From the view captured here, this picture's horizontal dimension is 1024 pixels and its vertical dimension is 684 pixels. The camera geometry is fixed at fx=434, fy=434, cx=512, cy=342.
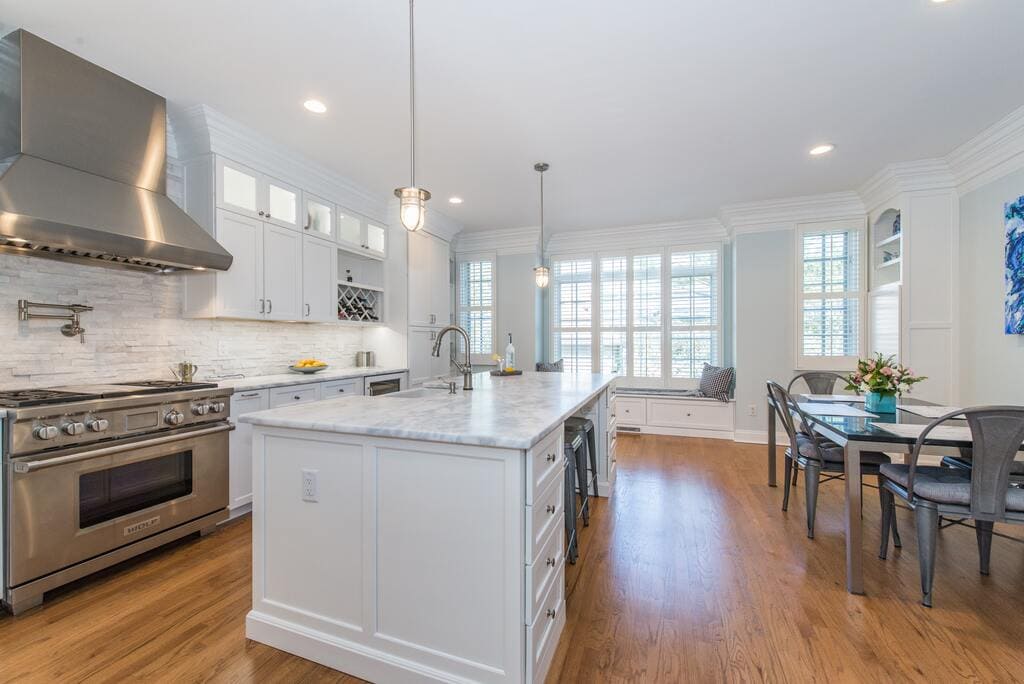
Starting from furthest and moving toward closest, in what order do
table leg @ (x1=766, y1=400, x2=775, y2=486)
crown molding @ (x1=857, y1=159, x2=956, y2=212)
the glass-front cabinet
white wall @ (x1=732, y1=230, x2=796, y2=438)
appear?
white wall @ (x1=732, y1=230, x2=796, y2=438)
the glass-front cabinet
crown molding @ (x1=857, y1=159, x2=956, y2=212)
table leg @ (x1=766, y1=400, x2=775, y2=486)

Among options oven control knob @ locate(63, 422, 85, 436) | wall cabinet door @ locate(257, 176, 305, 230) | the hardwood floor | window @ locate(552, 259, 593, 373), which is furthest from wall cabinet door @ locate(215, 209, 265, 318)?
window @ locate(552, 259, 593, 373)

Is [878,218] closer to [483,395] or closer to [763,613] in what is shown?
[763,613]

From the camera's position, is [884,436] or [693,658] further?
[884,436]

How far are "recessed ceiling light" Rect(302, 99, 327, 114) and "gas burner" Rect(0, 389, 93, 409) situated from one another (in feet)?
6.65

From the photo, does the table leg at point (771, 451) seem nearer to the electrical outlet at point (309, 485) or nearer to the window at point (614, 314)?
the window at point (614, 314)

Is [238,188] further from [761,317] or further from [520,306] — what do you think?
[761,317]

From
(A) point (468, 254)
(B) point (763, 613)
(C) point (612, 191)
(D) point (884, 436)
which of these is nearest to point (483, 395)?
(B) point (763, 613)

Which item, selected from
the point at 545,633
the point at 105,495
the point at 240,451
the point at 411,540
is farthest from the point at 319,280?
the point at 545,633

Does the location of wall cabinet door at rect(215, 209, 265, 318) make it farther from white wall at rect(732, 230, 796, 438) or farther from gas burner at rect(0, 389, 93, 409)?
white wall at rect(732, 230, 796, 438)

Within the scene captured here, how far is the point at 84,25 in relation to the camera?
81.6 inches

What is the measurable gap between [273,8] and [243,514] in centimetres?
300

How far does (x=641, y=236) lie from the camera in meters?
5.82

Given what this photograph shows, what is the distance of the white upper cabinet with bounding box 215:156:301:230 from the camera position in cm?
305

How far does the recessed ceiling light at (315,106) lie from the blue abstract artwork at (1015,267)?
186 inches
